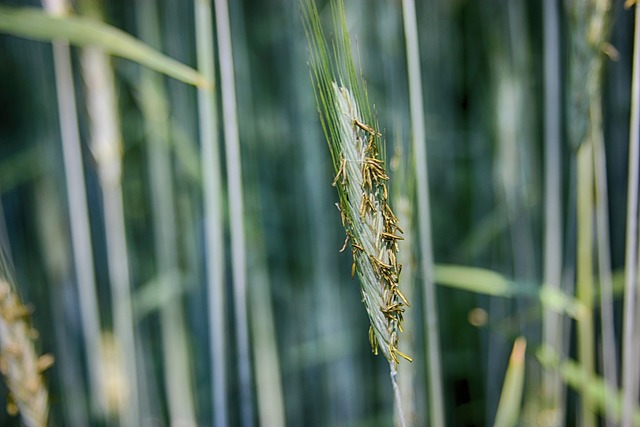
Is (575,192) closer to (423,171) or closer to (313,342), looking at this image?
(423,171)

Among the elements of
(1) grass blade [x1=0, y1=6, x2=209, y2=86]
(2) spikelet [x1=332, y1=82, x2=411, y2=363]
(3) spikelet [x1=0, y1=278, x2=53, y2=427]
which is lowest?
(3) spikelet [x1=0, y1=278, x2=53, y2=427]

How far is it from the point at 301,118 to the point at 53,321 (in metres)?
0.55

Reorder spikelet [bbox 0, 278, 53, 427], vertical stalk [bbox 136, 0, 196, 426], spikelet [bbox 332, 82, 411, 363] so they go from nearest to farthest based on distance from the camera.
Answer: spikelet [bbox 332, 82, 411, 363] → spikelet [bbox 0, 278, 53, 427] → vertical stalk [bbox 136, 0, 196, 426]

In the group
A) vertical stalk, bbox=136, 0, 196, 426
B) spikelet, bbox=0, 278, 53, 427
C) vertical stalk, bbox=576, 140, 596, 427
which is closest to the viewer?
spikelet, bbox=0, 278, 53, 427

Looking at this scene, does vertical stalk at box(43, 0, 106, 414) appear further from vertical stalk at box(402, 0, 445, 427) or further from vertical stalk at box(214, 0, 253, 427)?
vertical stalk at box(402, 0, 445, 427)

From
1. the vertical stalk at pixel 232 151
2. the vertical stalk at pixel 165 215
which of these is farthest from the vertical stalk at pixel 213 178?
the vertical stalk at pixel 165 215

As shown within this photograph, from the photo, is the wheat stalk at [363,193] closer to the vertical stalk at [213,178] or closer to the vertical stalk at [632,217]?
the vertical stalk at [213,178]

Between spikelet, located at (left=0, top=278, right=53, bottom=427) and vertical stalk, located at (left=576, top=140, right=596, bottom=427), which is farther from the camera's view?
vertical stalk, located at (left=576, top=140, right=596, bottom=427)

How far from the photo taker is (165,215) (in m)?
0.89

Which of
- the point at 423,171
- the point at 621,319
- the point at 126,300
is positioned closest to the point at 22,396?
the point at 126,300

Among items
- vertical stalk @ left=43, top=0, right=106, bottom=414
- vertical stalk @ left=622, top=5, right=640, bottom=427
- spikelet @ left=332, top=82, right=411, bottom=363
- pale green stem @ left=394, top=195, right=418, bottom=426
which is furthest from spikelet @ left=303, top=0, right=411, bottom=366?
vertical stalk @ left=43, top=0, right=106, bottom=414

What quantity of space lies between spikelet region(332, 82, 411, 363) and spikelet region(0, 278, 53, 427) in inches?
11.9

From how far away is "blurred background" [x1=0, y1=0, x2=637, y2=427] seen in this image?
2.80 ft

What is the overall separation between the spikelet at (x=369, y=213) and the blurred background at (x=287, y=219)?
34 centimetres
